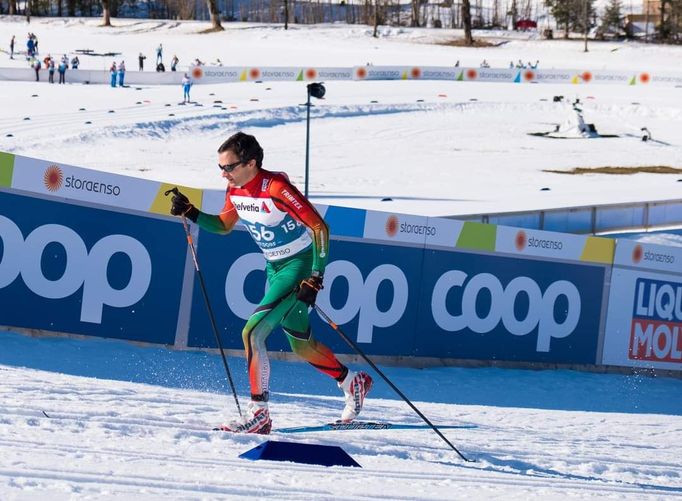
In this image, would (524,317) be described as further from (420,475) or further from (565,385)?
(420,475)

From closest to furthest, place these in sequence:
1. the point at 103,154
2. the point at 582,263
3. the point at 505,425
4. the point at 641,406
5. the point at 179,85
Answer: the point at 505,425, the point at 641,406, the point at 582,263, the point at 103,154, the point at 179,85

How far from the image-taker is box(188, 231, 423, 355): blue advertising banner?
31.9 feet

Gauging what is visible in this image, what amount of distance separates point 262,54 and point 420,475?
5873 centimetres

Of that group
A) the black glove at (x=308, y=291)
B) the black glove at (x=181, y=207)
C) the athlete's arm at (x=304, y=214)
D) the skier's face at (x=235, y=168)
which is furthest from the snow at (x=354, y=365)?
the skier's face at (x=235, y=168)

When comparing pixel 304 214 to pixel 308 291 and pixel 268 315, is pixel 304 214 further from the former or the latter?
pixel 268 315

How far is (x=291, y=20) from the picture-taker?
9994 centimetres

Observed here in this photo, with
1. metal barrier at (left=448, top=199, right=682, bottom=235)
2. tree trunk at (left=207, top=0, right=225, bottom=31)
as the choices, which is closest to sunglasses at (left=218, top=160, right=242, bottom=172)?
metal barrier at (left=448, top=199, right=682, bottom=235)

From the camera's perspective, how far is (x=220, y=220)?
6.54m

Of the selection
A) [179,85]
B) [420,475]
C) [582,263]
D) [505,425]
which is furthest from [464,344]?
[179,85]

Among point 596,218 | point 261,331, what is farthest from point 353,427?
point 596,218

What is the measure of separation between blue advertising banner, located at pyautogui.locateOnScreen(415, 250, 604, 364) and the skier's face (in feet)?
16.4

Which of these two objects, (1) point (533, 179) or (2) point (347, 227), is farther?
(1) point (533, 179)

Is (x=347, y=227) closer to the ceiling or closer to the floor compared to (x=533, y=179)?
closer to the ceiling

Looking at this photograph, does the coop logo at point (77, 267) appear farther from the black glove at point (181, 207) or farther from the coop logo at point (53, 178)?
the black glove at point (181, 207)
